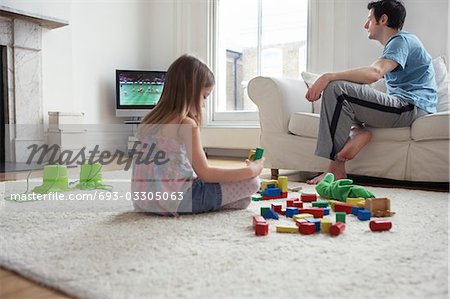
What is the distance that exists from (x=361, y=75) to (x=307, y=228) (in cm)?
122

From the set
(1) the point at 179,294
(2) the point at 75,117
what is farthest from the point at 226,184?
(2) the point at 75,117

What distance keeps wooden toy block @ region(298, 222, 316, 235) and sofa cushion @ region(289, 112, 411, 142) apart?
1.20 meters

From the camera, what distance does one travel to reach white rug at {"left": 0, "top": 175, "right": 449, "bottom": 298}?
837 millimetres

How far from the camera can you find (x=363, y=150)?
2357mm

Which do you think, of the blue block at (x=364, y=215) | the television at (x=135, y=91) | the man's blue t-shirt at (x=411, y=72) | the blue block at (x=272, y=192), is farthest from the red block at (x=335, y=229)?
the television at (x=135, y=91)

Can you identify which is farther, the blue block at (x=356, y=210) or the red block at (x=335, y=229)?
the blue block at (x=356, y=210)

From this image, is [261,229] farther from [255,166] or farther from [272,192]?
[272,192]

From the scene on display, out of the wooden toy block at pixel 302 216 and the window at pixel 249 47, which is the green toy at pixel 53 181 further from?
the window at pixel 249 47

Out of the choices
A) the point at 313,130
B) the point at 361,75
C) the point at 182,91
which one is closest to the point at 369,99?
the point at 361,75

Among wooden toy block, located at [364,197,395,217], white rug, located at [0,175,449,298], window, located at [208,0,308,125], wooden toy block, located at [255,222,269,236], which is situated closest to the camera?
white rug, located at [0,175,449,298]

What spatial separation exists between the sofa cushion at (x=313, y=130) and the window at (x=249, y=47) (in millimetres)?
1633

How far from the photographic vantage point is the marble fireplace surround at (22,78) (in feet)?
12.0

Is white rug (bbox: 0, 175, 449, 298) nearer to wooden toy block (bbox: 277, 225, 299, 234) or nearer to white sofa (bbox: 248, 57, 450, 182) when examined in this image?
wooden toy block (bbox: 277, 225, 299, 234)

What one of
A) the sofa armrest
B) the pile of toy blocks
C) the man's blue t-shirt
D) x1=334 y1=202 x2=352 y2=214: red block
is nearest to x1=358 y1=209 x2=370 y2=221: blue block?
the pile of toy blocks
